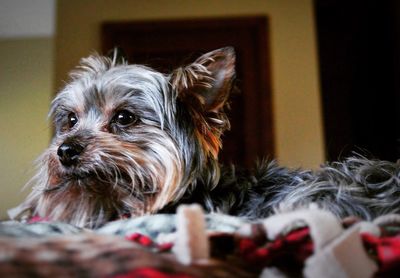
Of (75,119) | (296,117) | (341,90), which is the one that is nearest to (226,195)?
(75,119)

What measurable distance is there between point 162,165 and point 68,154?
0.20m

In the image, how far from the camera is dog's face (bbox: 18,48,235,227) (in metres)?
1.00

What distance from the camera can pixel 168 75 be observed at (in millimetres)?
1191

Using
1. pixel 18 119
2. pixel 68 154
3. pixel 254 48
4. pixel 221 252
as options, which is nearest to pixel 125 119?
pixel 68 154

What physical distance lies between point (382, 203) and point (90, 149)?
1.94 feet

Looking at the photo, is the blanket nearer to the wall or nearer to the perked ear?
the perked ear

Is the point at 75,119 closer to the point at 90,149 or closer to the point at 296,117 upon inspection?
the point at 90,149

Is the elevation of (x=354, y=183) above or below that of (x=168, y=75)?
below

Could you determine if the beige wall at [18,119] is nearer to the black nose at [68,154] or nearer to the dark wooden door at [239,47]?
the black nose at [68,154]

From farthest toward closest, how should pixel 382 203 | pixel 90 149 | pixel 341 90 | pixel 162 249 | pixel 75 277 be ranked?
pixel 341 90
pixel 90 149
pixel 382 203
pixel 162 249
pixel 75 277

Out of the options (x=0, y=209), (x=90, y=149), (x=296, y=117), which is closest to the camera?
(x=90, y=149)

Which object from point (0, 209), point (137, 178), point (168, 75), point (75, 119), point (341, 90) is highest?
point (341, 90)

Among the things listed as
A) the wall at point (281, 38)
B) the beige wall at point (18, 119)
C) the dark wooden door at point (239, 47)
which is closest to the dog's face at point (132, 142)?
the beige wall at point (18, 119)

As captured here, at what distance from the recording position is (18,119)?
1.38m
